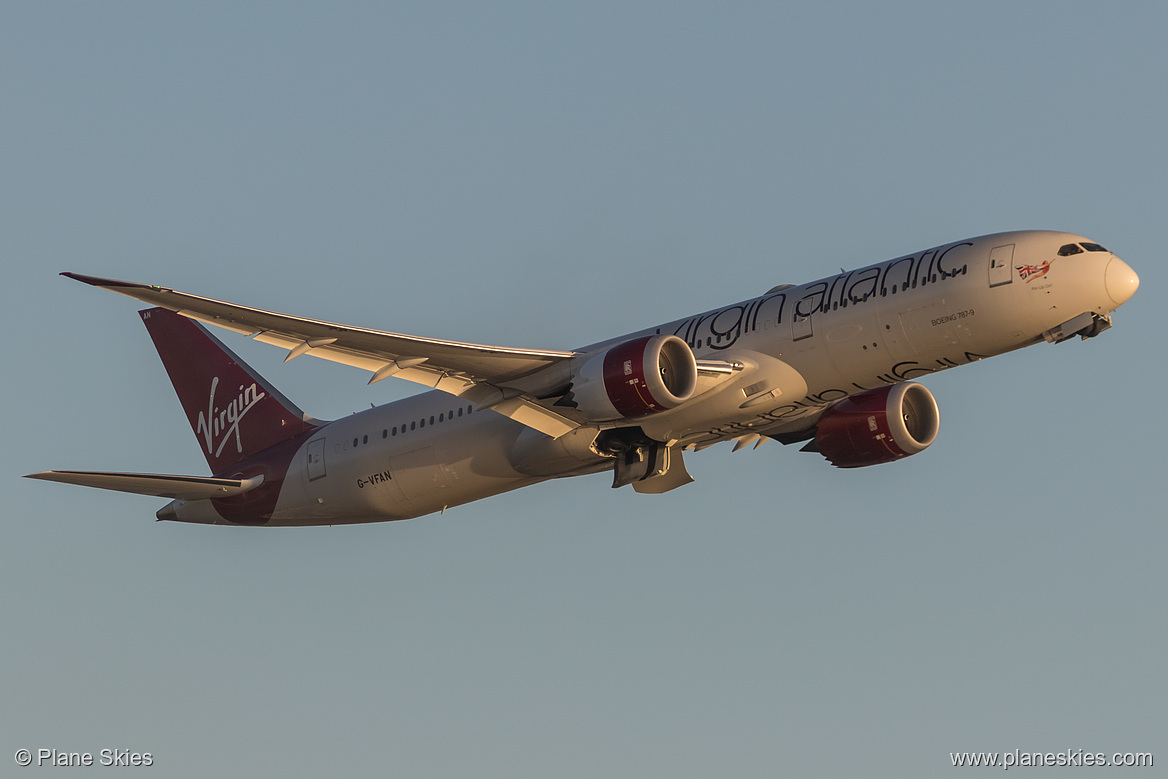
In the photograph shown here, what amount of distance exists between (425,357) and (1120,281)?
54.8 feet

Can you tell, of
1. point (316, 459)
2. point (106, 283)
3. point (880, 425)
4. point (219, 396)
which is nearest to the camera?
point (106, 283)

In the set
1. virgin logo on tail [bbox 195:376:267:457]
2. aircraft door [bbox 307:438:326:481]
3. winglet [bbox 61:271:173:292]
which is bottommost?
winglet [bbox 61:271:173:292]

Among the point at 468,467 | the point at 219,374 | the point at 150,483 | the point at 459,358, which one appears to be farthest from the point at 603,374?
the point at 219,374

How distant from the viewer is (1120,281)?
33625 millimetres

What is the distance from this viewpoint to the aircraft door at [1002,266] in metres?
33.9

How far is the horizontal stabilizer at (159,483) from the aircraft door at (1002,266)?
22.8 metres

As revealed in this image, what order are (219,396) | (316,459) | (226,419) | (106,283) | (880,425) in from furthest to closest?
(219,396), (226,419), (316,459), (880,425), (106,283)

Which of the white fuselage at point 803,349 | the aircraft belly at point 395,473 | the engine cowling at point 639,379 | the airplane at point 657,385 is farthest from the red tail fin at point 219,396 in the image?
the engine cowling at point 639,379

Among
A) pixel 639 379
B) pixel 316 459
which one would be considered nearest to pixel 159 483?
pixel 316 459

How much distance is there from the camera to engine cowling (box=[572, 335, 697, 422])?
34.5m

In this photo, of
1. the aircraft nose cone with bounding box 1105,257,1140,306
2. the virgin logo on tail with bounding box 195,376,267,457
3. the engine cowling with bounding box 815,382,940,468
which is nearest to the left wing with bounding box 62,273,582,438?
the engine cowling with bounding box 815,382,940,468

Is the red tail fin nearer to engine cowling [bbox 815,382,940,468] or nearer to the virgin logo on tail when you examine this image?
the virgin logo on tail

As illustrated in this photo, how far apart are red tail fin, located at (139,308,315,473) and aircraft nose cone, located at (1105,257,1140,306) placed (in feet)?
79.2

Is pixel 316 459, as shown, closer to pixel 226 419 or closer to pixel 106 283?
pixel 226 419
